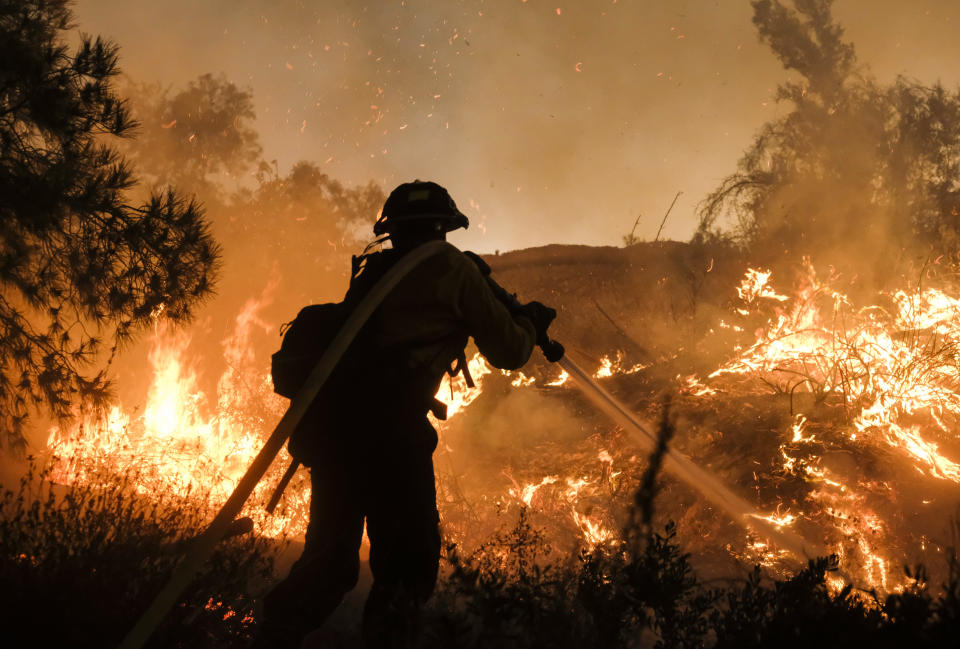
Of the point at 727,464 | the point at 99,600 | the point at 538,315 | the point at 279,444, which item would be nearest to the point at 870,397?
the point at 727,464

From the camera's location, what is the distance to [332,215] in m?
13.7

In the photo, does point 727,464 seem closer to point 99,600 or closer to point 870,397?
point 870,397

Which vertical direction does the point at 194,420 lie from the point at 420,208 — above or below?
above

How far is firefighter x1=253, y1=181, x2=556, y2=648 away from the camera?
2.27 m

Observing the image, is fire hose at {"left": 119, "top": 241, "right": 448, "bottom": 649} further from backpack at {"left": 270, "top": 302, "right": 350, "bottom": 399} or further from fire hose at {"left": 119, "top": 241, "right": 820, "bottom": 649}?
backpack at {"left": 270, "top": 302, "right": 350, "bottom": 399}

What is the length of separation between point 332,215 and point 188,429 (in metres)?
6.13

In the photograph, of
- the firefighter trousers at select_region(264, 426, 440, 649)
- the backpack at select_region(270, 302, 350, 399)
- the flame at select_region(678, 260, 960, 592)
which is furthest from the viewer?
the flame at select_region(678, 260, 960, 592)

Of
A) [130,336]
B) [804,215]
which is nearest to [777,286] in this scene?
[804,215]

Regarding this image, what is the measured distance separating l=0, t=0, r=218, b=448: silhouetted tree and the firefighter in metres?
3.44

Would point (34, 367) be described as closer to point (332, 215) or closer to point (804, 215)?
point (332, 215)

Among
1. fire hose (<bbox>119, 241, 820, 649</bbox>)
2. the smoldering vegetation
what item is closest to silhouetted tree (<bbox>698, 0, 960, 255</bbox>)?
the smoldering vegetation

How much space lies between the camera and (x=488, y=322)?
97.5 inches

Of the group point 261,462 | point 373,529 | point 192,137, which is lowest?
point 373,529

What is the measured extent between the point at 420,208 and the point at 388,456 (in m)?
1.26
